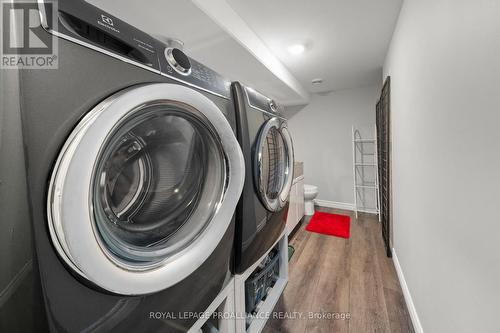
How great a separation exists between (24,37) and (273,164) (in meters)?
1.08

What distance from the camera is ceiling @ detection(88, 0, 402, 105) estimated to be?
3.70ft

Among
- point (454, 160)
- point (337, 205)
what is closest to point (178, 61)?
point (454, 160)

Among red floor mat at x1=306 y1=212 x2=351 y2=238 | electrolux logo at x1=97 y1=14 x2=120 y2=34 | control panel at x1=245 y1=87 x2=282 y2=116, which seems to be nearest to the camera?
electrolux logo at x1=97 y1=14 x2=120 y2=34

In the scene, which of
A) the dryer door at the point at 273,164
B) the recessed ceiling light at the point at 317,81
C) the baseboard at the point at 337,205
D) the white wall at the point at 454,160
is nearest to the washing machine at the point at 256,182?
the dryer door at the point at 273,164

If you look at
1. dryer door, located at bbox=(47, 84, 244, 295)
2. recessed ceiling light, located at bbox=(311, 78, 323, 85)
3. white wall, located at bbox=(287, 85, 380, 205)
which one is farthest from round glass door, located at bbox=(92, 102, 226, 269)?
white wall, located at bbox=(287, 85, 380, 205)

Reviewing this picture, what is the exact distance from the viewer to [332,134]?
3594mm

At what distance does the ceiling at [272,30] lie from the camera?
3.70 ft

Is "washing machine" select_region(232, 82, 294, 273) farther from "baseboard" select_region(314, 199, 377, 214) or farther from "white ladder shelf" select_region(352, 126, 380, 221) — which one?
"baseboard" select_region(314, 199, 377, 214)

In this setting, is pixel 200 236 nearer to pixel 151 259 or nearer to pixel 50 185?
pixel 151 259

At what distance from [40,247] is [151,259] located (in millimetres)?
250

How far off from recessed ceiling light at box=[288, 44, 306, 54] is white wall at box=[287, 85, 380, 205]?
183 cm

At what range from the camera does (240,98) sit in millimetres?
889

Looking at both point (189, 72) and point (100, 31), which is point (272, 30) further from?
point (100, 31)

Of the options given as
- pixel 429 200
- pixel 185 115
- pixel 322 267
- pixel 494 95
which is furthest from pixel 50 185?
pixel 322 267
